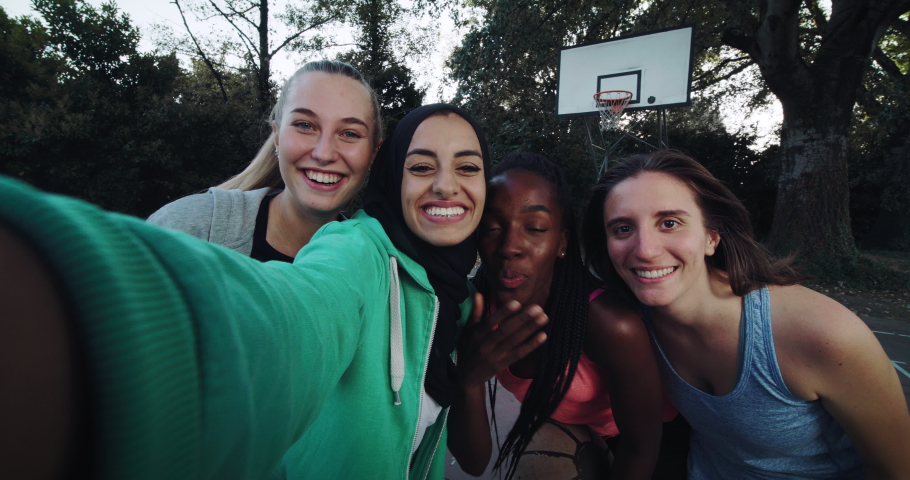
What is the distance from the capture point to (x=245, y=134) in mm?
10773

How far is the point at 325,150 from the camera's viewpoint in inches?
71.5

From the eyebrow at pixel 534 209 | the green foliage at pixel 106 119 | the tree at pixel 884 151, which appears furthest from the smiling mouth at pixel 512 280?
the tree at pixel 884 151

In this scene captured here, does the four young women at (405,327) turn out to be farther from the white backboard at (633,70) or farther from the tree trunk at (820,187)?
the tree trunk at (820,187)

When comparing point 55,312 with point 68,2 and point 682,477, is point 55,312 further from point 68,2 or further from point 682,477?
point 68,2

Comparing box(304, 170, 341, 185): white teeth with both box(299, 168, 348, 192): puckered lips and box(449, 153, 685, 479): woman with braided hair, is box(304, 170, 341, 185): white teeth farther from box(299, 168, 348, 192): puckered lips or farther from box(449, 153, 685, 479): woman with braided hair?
box(449, 153, 685, 479): woman with braided hair

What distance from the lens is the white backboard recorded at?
726 centimetres

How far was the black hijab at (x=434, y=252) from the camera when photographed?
147cm

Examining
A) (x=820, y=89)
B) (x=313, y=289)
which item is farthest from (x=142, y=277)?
(x=820, y=89)

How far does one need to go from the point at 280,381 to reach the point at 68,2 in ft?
44.7

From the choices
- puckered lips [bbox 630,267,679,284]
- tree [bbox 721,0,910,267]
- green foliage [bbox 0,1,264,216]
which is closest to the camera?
puckered lips [bbox 630,267,679,284]

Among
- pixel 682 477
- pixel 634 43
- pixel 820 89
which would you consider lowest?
pixel 682 477

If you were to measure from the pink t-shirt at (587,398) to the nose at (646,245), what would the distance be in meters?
0.30

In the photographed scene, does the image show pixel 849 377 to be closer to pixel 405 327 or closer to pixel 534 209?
pixel 534 209

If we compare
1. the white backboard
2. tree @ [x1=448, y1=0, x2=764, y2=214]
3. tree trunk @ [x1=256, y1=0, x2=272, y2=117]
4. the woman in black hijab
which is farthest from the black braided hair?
tree trunk @ [x1=256, y1=0, x2=272, y2=117]
